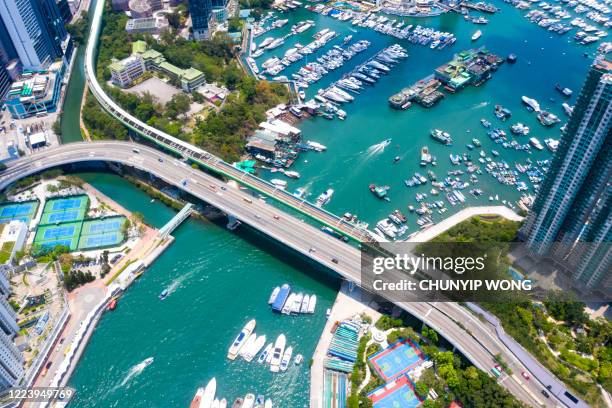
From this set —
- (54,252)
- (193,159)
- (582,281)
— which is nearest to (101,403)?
(54,252)

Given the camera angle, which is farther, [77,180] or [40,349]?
[77,180]

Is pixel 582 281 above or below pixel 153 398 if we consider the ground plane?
above

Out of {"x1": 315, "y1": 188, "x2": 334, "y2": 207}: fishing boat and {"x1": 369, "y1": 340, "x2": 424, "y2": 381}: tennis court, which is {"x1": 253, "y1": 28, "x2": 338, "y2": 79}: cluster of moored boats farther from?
{"x1": 369, "y1": 340, "x2": 424, "y2": 381}: tennis court

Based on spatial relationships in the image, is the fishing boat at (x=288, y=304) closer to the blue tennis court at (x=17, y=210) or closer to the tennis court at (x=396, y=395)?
the tennis court at (x=396, y=395)

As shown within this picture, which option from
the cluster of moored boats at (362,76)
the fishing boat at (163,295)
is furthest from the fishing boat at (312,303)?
the cluster of moored boats at (362,76)

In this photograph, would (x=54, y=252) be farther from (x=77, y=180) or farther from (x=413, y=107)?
(x=413, y=107)

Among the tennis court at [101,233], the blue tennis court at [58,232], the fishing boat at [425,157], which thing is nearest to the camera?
the tennis court at [101,233]
